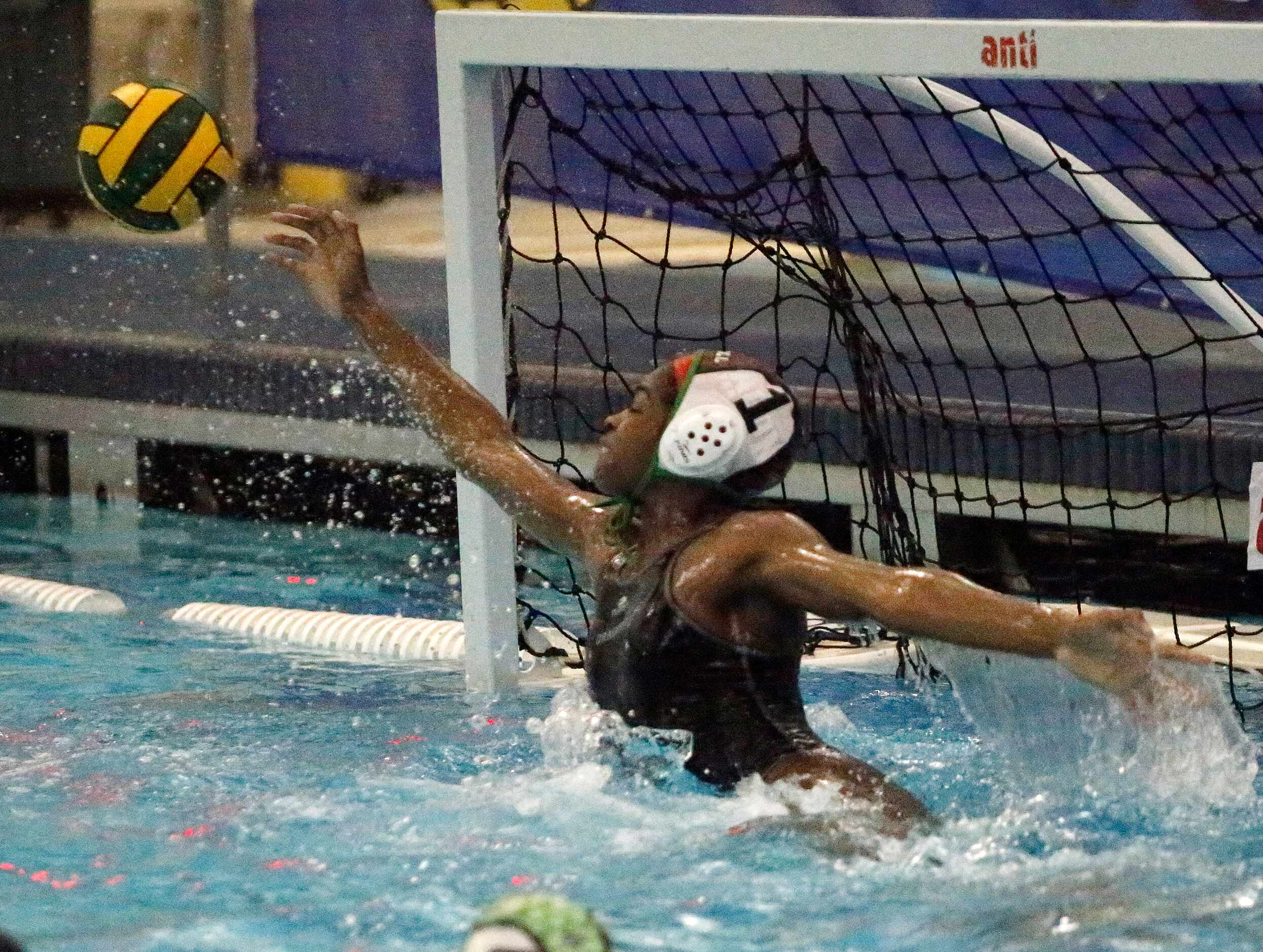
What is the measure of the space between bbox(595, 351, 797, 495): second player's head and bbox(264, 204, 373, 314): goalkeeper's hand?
2.43ft

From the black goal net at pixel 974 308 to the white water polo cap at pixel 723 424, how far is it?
1.26 metres

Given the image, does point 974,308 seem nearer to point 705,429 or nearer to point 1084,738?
point 1084,738

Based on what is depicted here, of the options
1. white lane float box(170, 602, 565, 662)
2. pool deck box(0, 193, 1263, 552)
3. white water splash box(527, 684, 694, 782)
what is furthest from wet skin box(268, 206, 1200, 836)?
white lane float box(170, 602, 565, 662)

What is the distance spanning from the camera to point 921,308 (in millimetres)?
7723

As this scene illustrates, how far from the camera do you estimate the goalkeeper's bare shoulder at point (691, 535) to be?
246 centimetres

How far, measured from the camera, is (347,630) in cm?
476

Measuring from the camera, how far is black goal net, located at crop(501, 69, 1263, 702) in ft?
13.9

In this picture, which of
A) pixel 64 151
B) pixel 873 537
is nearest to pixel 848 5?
pixel 873 537

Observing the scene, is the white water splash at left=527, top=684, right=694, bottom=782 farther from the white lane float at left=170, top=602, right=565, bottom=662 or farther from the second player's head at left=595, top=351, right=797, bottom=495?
the white lane float at left=170, top=602, right=565, bottom=662

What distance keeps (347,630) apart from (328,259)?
1504 mm

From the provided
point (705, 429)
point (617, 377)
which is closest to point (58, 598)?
point (617, 377)

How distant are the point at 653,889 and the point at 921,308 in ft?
17.4

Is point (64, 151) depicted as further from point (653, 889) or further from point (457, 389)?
point (653, 889)

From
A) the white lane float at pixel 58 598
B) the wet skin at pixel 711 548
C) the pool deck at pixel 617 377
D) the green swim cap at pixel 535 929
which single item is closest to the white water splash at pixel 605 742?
the wet skin at pixel 711 548
